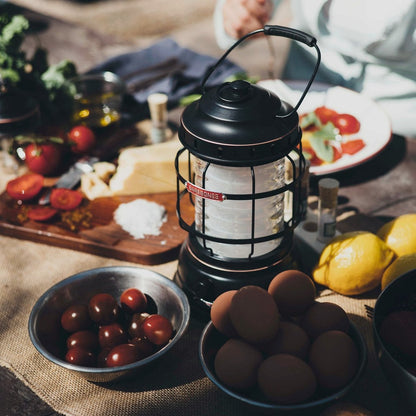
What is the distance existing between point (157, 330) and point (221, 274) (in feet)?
0.54

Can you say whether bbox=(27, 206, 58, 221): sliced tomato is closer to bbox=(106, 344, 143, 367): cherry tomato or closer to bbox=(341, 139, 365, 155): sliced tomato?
bbox=(106, 344, 143, 367): cherry tomato

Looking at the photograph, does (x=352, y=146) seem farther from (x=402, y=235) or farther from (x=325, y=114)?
(x=402, y=235)

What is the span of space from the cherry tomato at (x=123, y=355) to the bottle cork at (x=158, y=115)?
900mm

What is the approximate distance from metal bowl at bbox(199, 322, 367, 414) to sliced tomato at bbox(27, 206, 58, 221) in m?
0.64

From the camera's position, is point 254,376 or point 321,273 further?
point 321,273

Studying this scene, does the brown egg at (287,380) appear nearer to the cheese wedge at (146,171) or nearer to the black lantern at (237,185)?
the black lantern at (237,185)

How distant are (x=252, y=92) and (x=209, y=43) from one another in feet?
6.15

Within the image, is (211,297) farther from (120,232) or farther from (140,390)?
(120,232)

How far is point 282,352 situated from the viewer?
79 centimetres

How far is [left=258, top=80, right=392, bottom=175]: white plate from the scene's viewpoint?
1.42 meters

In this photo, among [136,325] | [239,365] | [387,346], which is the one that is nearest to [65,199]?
[136,325]

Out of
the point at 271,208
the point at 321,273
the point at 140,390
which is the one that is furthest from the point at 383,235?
the point at 140,390

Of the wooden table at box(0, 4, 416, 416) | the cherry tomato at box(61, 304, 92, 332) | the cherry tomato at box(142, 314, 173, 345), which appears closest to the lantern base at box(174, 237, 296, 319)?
the cherry tomato at box(142, 314, 173, 345)

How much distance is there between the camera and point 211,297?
1017 millimetres
